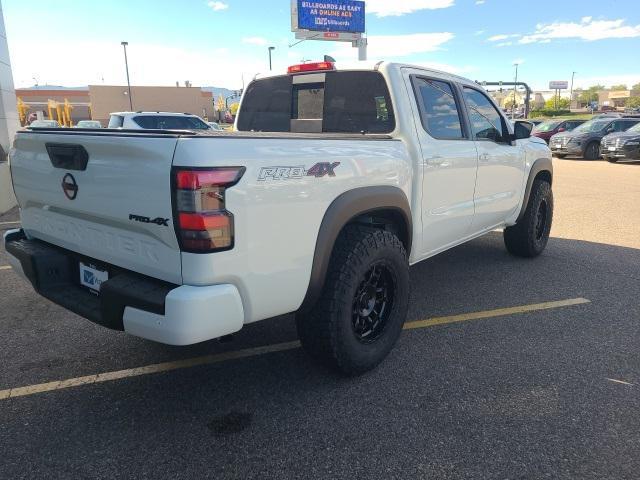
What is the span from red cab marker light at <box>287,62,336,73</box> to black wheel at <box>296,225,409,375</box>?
61.4 inches

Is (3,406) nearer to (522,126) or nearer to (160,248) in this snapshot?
(160,248)

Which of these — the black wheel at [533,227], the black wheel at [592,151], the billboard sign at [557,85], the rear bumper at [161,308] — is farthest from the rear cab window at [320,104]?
the billboard sign at [557,85]

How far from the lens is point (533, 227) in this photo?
218 inches

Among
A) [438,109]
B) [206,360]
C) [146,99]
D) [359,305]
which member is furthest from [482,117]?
[146,99]

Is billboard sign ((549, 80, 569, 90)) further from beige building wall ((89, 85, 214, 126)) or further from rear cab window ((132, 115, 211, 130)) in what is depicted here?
rear cab window ((132, 115, 211, 130))

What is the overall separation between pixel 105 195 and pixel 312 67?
2161 mm

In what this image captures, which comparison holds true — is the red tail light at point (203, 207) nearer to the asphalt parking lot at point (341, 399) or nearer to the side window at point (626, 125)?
the asphalt parking lot at point (341, 399)

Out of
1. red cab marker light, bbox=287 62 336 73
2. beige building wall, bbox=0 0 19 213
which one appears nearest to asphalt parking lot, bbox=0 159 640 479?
red cab marker light, bbox=287 62 336 73

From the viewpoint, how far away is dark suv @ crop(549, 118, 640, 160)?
756 inches

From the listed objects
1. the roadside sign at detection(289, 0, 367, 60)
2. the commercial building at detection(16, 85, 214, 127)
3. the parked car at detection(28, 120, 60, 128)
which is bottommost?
the parked car at detection(28, 120, 60, 128)

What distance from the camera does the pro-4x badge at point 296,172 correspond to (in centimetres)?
226

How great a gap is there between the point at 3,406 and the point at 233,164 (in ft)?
6.43

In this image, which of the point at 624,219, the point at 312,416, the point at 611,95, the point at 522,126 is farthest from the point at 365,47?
the point at 611,95

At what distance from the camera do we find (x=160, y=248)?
226 cm
